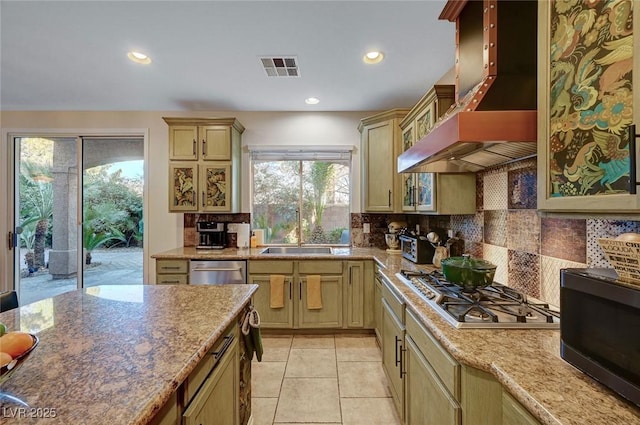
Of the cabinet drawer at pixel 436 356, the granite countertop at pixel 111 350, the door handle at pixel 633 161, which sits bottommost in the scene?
the cabinet drawer at pixel 436 356

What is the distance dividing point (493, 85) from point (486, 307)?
3.37 ft

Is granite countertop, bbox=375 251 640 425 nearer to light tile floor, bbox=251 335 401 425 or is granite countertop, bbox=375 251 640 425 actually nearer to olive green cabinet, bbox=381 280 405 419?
olive green cabinet, bbox=381 280 405 419

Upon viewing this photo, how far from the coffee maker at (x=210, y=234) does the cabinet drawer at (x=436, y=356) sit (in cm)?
258

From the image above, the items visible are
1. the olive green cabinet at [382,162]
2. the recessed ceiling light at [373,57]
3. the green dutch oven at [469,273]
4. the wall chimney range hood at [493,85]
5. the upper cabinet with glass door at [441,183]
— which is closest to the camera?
the wall chimney range hood at [493,85]

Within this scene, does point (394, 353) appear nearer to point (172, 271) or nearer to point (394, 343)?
point (394, 343)

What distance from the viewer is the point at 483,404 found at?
0.95 m

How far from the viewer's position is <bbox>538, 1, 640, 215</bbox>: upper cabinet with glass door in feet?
2.43

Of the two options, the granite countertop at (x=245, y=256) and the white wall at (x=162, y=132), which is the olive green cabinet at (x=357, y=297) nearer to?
the granite countertop at (x=245, y=256)

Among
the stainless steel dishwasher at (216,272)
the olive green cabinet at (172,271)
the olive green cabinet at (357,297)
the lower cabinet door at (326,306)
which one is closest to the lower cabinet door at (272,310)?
the lower cabinet door at (326,306)

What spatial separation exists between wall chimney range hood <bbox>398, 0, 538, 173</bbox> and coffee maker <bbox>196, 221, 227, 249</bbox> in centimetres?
259

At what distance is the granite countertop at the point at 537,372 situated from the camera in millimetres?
669

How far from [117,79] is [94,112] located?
123 centimetres

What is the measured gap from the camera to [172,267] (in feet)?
9.75

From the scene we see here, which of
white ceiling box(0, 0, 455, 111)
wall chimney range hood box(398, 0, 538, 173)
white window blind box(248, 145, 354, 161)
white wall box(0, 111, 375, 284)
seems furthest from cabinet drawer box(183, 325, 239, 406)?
white window blind box(248, 145, 354, 161)
